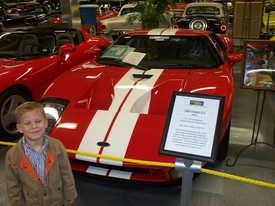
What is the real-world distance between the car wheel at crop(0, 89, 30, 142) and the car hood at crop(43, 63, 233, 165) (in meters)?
0.79

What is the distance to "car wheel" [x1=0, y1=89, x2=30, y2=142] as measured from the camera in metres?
3.57

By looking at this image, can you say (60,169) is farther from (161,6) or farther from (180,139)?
(161,6)

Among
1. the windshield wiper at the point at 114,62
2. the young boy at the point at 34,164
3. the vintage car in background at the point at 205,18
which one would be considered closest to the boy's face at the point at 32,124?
the young boy at the point at 34,164

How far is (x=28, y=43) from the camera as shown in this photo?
4637mm

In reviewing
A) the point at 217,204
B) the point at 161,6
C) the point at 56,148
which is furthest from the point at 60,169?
the point at 161,6

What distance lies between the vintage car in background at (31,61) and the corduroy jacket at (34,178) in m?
1.92

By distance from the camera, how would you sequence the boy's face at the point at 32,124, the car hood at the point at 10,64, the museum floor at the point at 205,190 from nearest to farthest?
the boy's face at the point at 32,124
the museum floor at the point at 205,190
the car hood at the point at 10,64

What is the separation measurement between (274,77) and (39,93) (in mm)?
2869

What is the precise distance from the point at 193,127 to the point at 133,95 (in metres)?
1.31

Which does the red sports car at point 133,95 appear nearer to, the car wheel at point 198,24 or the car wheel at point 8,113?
the car wheel at point 8,113

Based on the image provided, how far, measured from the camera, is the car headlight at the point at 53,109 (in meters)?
2.67

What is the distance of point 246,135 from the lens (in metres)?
3.75

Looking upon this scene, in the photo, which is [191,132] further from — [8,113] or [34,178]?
[8,113]

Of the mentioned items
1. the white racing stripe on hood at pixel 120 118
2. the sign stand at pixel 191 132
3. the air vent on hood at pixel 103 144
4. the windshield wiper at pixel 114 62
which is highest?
the sign stand at pixel 191 132
